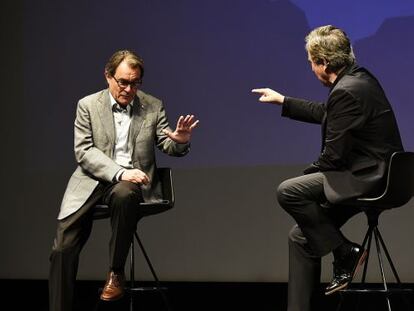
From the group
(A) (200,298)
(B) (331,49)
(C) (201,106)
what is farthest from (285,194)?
(C) (201,106)

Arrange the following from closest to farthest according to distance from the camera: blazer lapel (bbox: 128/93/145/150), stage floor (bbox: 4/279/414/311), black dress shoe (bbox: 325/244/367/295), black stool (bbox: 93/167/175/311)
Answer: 1. black dress shoe (bbox: 325/244/367/295)
2. black stool (bbox: 93/167/175/311)
3. blazer lapel (bbox: 128/93/145/150)
4. stage floor (bbox: 4/279/414/311)

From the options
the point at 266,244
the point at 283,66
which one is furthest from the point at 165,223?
the point at 283,66

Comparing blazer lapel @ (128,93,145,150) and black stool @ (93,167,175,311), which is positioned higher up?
blazer lapel @ (128,93,145,150)

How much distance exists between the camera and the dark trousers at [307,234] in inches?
124

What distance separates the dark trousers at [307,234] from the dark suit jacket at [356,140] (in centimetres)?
10

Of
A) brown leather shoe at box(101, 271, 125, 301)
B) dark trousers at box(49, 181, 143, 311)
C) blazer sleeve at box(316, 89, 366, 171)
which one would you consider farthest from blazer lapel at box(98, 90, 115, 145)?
blazer sleeve at box(316, 89, 366, 171)

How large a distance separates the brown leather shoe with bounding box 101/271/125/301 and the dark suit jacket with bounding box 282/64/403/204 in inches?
40.6

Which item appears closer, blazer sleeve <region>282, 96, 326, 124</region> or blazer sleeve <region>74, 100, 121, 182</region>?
blazer sleeve <region>74, 100, 121, 182</region>

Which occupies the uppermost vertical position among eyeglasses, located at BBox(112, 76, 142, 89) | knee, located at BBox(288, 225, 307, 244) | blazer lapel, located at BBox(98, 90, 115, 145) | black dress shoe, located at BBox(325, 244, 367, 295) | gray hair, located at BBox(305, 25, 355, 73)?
gray hair, located at BBox(305, 25, 355, 73)

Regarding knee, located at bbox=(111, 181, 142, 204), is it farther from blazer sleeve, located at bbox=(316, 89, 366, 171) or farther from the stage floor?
blazer sleeve, located at bbox=(316, 89, 366, 171)

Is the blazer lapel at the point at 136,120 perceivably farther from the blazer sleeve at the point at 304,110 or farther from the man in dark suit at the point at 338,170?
the man in dark suit at the point at 338,170

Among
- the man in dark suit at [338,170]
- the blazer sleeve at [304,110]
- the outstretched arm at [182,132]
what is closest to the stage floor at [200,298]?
the man in dark suit at [338,170]

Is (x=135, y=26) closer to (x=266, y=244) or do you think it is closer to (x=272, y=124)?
(x=272, y=124)

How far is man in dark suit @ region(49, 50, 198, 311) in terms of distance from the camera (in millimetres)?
3395
